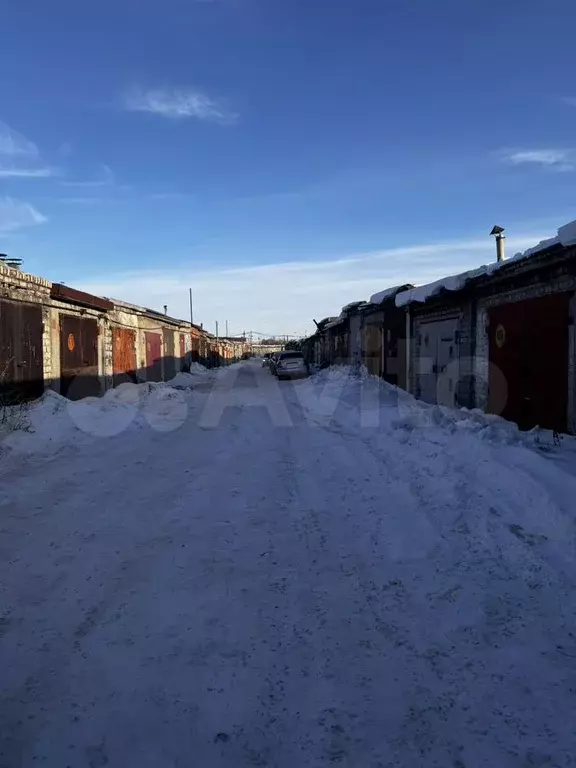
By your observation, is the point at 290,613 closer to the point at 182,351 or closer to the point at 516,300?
the point at 516,300

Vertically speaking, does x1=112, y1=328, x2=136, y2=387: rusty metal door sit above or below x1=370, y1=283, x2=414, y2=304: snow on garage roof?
below

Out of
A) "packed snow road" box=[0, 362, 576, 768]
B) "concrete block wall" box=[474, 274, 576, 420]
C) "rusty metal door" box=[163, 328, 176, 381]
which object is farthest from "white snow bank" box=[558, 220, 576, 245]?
"rusty metal door" box=[163, 328, 176, 381]

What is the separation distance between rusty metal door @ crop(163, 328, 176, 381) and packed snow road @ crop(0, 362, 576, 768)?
19710 millimetres

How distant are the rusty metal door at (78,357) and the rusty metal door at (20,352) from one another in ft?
4.62

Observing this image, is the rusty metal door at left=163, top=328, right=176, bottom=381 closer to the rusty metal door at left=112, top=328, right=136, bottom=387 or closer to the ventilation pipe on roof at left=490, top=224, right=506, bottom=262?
the rusty metal door at left=112, top=328, right=136, bottom=387

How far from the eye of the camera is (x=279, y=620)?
11.3 feet

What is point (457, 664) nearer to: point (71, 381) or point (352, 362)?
point (71, 381)

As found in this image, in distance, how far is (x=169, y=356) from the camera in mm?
27953

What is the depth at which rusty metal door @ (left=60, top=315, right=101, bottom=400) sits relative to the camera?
1350cm

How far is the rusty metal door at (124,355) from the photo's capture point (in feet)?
59.6

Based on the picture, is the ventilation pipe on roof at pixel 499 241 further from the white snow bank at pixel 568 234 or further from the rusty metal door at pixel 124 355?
the rusty metal door at pixel 124 355

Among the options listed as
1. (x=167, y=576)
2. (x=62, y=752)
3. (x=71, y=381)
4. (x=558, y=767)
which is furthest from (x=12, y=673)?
(x=71, y=381)

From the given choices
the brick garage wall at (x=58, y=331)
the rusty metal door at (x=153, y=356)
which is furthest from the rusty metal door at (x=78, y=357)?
the rusty metal door at (x=153, y=356)

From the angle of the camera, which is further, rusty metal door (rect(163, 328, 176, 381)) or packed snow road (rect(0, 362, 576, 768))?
rusty metal door (rect(163, 328, 176, 381))
